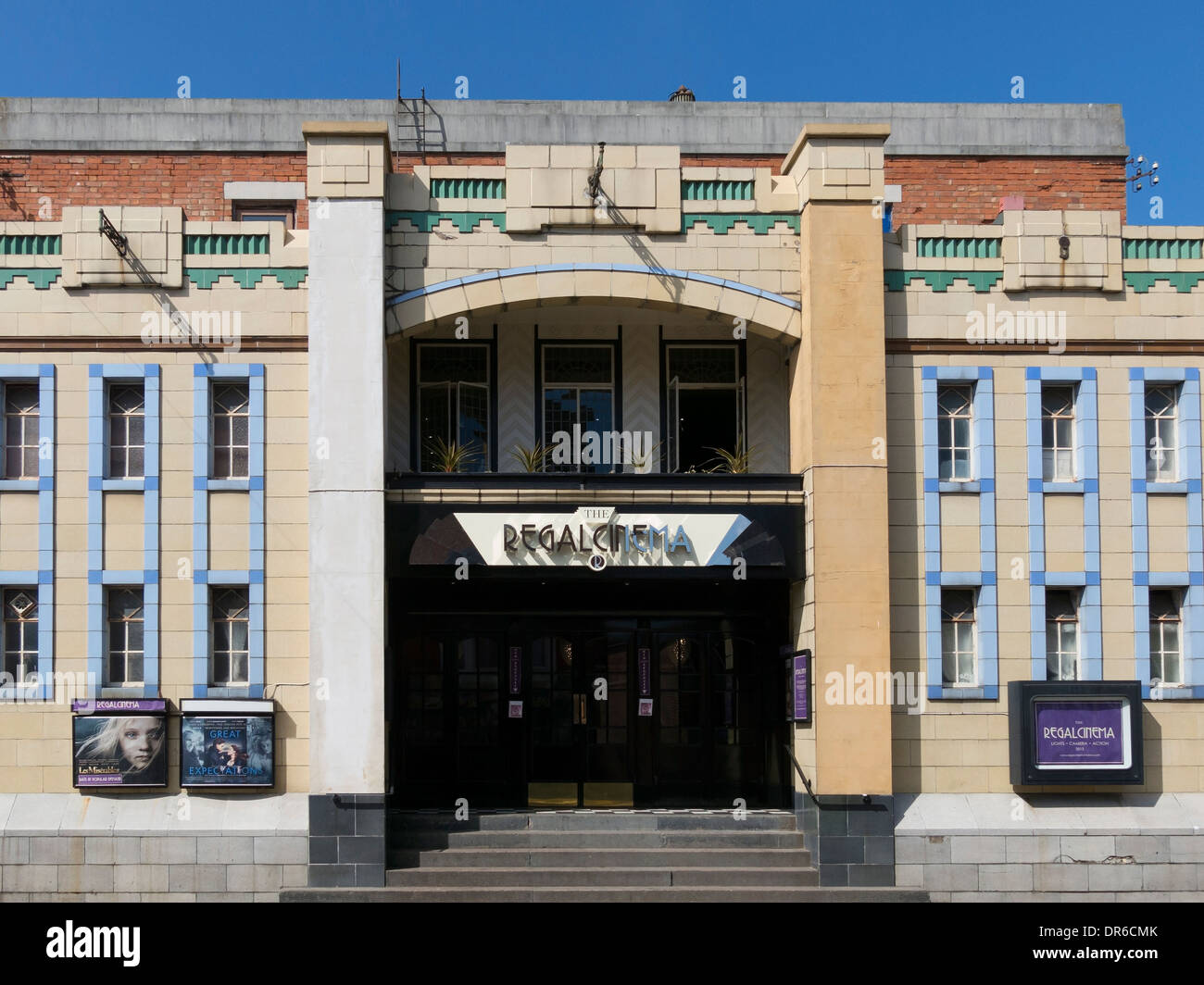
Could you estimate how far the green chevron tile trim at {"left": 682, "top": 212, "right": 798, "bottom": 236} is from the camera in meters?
17.5

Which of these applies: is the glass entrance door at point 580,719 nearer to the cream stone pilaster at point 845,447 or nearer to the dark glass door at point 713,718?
the dark glass door at point 713,718

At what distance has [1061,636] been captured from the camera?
17578 millimetres

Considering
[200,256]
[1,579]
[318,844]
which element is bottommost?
[318,844]

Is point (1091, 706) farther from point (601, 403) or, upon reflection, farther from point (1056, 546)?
point (601, 403)

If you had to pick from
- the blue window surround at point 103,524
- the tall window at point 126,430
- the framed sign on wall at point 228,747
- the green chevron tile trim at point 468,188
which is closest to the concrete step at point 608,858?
the framed sign on wall at point 228,747

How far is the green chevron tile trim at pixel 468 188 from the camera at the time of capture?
1747 cm

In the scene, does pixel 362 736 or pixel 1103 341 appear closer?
pixel 362 736

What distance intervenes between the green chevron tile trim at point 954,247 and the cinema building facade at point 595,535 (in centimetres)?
5

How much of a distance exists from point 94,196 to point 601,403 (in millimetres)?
10087

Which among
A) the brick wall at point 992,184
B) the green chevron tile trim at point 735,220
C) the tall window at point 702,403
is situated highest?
the brick wall at point 992,184

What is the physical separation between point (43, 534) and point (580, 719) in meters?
7.74

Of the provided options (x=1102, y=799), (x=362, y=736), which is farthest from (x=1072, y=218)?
(x=362, y=736)

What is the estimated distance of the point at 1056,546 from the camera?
1744 centimetres

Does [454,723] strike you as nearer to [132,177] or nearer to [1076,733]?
[1076,733]
